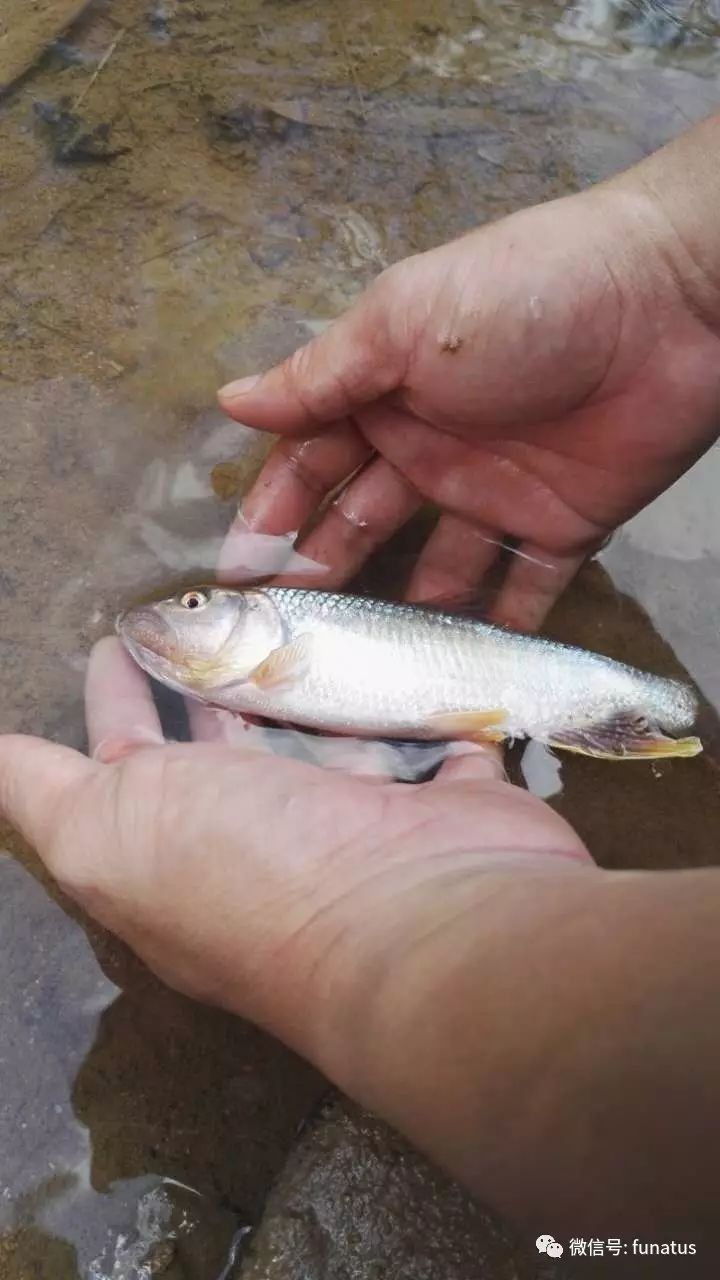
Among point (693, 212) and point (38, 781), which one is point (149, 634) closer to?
point (38, 781)

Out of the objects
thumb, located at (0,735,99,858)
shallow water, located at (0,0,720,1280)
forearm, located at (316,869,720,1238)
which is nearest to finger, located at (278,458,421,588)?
shallow water, located at (0,0,720,1280)

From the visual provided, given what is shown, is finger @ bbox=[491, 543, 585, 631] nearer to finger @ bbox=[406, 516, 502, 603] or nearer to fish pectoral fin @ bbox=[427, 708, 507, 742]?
finger @ bbox=[406, 516, 502, 603]

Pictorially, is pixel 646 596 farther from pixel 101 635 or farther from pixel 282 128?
pixel 282 128

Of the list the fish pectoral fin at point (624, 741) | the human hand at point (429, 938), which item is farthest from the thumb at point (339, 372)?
the fish pectoral fin at point (624, 741)

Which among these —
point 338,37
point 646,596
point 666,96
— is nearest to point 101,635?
point 646,596

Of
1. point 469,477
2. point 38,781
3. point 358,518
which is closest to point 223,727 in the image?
point 38,781

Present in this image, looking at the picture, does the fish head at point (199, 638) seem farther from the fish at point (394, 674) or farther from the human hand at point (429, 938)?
the human hand at point (429, 938)
